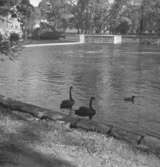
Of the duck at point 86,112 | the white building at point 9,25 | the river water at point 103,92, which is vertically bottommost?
the river water at point 103,92

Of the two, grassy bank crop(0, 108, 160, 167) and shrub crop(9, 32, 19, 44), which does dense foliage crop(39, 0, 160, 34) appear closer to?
shrub crop(9, 32, 19, 44)

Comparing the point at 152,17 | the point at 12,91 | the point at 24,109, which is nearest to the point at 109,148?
the point at 24,109

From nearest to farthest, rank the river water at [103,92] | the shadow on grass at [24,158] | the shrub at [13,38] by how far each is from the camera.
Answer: the shadow on grass at [24,158] → the shrub at [13,38] → the river water at [103,92]

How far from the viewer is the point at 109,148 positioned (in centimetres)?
582

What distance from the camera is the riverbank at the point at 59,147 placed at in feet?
16.2

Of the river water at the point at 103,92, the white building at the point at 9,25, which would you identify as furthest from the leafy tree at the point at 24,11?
the river water at the point at 103,92

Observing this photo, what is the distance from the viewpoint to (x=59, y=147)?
5516 millimetres

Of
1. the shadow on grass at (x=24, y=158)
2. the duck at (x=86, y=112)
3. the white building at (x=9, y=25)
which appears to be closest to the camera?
the shadow on grass at (x=24, y=158)

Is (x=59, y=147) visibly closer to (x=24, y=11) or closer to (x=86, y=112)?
(x=24, y=11)

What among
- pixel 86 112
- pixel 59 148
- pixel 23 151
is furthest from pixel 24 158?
pixel 86 112

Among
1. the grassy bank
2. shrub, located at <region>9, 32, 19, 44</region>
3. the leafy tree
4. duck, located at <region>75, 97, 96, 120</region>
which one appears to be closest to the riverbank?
the grassy bank

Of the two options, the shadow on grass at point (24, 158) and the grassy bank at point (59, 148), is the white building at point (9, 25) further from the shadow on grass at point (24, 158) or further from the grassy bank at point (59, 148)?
the shadow on grass at point (24, 158)

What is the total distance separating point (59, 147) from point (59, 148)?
5 centimetres

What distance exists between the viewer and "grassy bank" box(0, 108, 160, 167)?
491 cm
